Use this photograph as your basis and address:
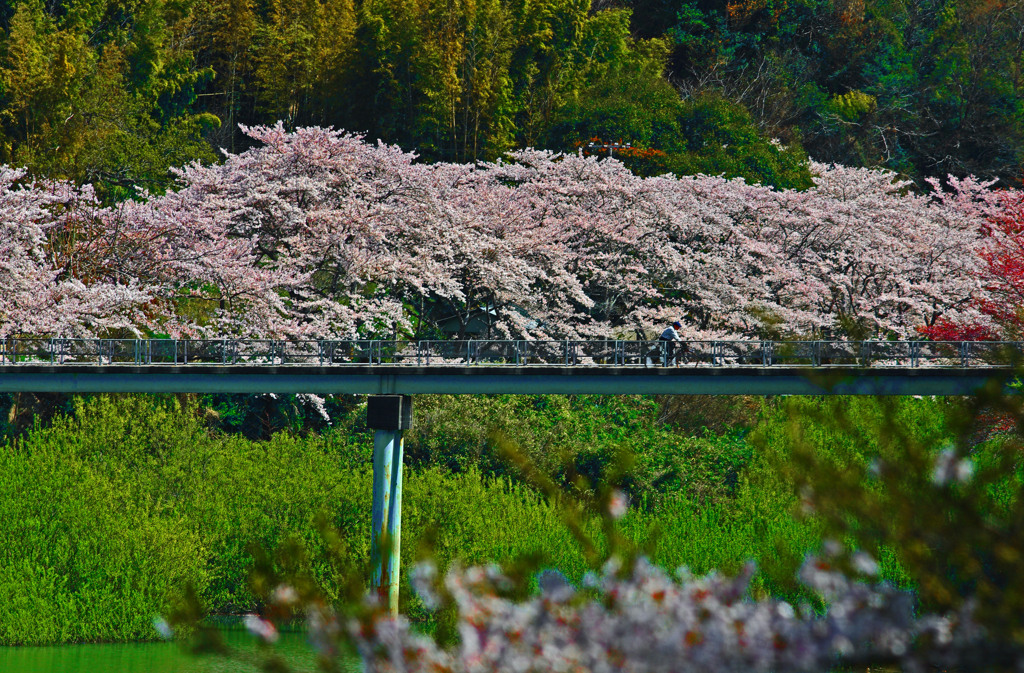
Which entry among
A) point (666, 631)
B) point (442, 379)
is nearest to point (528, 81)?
point (442, 379)

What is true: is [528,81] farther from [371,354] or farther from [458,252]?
[371,354]

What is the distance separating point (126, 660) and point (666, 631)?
25.4 m

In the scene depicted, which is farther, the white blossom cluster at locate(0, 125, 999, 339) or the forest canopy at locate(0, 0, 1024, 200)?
the forest canopy at locate(0, 0, 1024, 200)

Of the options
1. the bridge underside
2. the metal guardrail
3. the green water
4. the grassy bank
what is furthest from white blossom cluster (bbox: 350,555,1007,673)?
the bridge underside

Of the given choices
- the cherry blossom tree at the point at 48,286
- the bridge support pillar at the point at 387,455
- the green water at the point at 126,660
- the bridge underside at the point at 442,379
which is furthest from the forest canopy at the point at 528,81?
the green water at the point at 126,660

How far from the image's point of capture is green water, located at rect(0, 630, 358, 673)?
1164 inches

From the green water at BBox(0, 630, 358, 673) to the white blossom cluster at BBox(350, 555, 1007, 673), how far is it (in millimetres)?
21916

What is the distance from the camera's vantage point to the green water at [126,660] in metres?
29.6

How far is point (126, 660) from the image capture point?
100ft

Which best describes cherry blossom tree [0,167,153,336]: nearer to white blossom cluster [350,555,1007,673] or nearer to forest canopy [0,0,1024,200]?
forest canopy [0,0,1024,200]

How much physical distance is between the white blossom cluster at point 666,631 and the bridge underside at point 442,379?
81.7ft

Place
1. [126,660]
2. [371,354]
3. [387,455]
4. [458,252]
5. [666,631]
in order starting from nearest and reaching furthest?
1. [666,631]
2. [126,660]
3. [387,455]
4. [371,354]
5. [458,252]

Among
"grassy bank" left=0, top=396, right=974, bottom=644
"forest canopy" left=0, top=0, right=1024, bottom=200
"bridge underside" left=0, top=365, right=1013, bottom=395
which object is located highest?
"forest canopy" left=0, top=0, right=1024, bottom=200

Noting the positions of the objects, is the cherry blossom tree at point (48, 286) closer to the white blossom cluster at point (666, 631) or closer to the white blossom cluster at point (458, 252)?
the white blossom cluster at point (458, 252)
